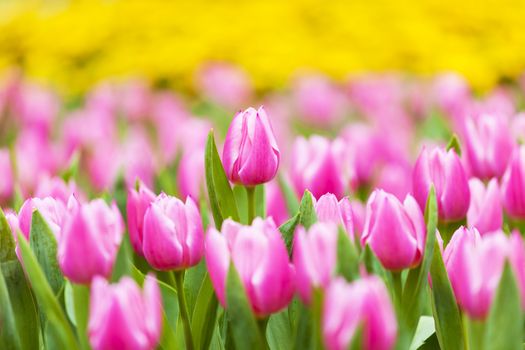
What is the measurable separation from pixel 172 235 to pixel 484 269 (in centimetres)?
42

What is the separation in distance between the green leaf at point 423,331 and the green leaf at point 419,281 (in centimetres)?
5

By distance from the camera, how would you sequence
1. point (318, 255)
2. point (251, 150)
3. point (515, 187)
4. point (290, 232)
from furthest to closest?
point (515, 187)
point (251, 150)
point (290, 232)
point (318, 255)

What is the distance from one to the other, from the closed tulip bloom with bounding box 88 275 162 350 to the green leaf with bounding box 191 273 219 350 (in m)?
0.22

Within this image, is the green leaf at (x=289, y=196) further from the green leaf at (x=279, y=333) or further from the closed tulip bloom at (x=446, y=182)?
the green leaf at (x=279, y=333)

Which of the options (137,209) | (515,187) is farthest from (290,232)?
(515,187)

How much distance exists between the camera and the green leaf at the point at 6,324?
3.82 ft

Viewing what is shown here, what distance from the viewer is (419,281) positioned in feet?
4.03

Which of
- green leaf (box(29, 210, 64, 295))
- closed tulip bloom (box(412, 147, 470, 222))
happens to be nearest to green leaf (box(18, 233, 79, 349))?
green leaf (box(29, 210, 64, 295))

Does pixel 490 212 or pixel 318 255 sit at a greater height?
pixel 318 255

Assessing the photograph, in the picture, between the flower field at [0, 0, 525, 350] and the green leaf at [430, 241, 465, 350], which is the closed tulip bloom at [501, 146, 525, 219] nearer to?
the flower field at [0, 0, 525, 350]

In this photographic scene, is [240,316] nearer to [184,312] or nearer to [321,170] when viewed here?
[184,312]

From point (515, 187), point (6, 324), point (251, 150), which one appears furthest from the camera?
point (515, 187)

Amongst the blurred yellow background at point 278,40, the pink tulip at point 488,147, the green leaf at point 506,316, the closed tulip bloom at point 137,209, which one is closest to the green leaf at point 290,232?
the closed tulip bloom at point 137,209

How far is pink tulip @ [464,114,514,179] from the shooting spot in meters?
1.76
